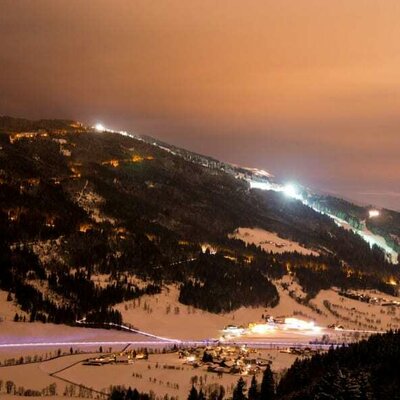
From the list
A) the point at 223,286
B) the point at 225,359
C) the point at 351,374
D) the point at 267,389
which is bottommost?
the point at 267,389

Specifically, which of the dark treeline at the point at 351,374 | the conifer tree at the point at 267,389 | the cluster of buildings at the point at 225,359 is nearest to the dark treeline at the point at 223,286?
the cluster of buildings at the point at 225,359

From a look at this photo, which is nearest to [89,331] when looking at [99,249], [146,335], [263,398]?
[146,335]

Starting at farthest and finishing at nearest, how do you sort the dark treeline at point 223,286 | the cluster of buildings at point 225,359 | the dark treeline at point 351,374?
the dark treeline at point 223,286 → the cluster of buildings at point 225,359 → the dark treeline at point 351,374

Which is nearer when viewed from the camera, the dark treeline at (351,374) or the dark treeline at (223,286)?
the dark treeline at (351,374)

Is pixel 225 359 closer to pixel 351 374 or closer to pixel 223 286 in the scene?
pixel 351 374

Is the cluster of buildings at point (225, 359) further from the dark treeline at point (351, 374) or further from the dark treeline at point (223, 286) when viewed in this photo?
the dark treeline at point (223, 286)

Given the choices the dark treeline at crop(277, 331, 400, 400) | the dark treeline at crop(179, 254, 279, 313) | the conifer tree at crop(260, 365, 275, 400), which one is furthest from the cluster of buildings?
the dark treeline at crop(179, 254, 279, 313)

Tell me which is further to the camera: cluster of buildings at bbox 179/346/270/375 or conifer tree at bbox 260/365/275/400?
cluster of buildings at bbox 179/346/270/375

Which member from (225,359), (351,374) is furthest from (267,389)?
(225,359)

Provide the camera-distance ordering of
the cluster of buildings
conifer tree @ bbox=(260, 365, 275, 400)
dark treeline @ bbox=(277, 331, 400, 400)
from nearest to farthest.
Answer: dark treeline @ bbox=(277, 331, 400, 400) → conifer tree @ bbox=(260, 365, 275, 400) → the cluster of buildings

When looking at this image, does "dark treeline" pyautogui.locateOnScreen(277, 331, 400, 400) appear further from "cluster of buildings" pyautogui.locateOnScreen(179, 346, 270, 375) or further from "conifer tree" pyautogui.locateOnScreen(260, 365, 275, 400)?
"cluster of buildings" pyautogui.locateOnScreen(179, 346, 270, 375)

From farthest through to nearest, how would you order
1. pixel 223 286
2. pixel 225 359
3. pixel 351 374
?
pixel 223 286, pixel 225 359, pixel 351 374
